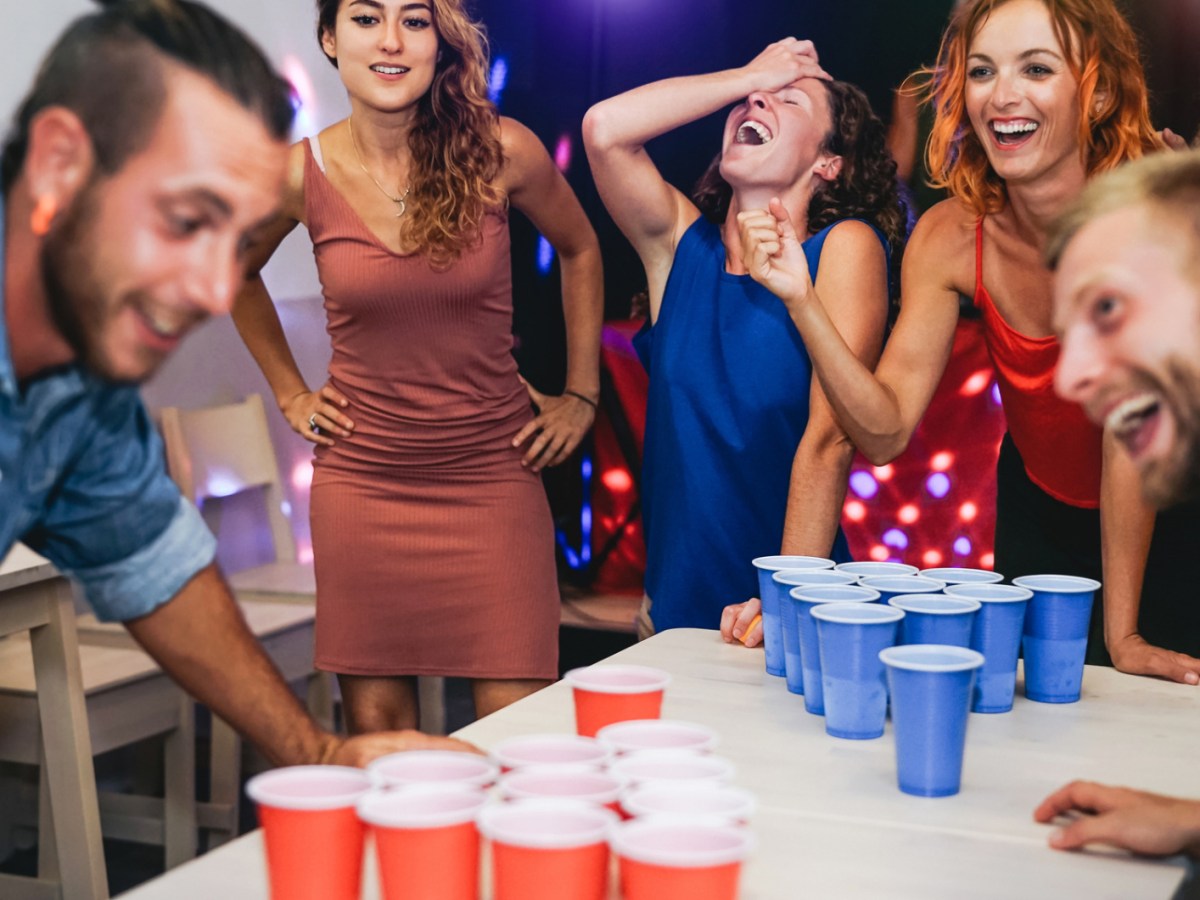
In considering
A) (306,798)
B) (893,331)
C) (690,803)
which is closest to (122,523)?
(306,798)

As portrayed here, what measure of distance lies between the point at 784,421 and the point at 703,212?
0.51 m

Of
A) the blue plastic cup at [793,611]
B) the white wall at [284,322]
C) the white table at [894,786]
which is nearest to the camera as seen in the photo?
the white table at [894,786]

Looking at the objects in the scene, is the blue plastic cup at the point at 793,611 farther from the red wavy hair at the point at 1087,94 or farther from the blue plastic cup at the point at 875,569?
the red wavy hair at the point at 1087,94

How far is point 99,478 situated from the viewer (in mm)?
1277

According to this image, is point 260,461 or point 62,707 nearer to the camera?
point 62,707

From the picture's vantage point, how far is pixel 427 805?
0.99m

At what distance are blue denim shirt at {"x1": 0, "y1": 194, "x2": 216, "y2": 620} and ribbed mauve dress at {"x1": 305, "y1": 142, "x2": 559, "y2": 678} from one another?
98 centimetres

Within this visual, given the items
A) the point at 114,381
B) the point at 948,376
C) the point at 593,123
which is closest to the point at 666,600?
the point at 593,123

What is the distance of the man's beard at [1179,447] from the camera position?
1.08 meters

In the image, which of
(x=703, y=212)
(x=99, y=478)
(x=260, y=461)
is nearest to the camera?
(x=99, y=478)

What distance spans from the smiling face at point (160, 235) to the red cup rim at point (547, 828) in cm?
43

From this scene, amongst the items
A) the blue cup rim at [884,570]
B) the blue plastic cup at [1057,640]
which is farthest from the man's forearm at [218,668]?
the blue plastic cup at [1057,640]

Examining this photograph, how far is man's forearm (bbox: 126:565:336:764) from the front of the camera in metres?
1.36

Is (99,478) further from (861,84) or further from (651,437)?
(861,84)
